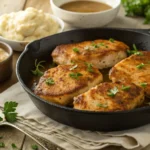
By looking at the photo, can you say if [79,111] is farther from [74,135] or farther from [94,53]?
[94,53]

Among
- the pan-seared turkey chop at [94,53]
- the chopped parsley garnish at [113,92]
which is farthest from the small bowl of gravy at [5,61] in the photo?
the chopped parsley garnish at [113,92]

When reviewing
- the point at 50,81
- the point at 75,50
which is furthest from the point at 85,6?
the point at 50,81

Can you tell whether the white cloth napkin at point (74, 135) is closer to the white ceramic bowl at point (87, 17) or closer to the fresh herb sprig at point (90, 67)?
the fresh herb sprig at point (90, 67)

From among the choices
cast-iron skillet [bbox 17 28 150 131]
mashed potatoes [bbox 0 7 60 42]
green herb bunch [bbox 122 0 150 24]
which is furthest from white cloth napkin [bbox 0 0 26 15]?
cast-iron skillet [bbox 17 28 150 131]

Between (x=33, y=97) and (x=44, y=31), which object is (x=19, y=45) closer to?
(x=44, y=31)

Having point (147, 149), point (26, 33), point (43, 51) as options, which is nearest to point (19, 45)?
point (26, 33)

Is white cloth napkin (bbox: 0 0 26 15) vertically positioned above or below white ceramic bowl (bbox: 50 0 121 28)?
below

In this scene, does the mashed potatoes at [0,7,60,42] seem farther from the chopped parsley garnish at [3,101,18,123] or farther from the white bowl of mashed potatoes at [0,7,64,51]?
the chopped parsley garnish at [3,101,18,123]

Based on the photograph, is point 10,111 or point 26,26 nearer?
point 10,111
